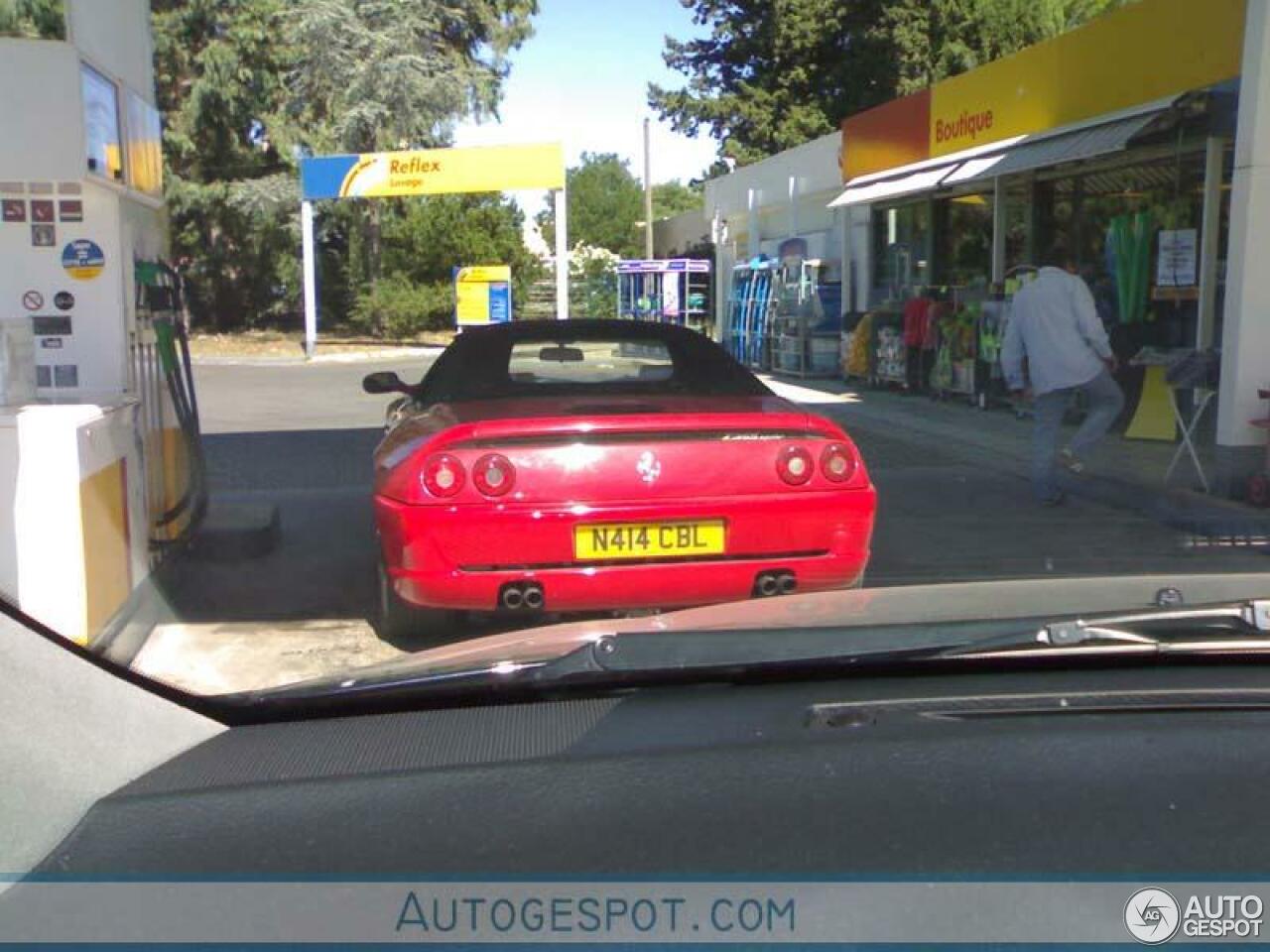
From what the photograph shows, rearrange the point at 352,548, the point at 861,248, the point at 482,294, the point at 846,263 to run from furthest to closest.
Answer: the point at 482,294 → the point at 846,263 → the point at 861,248 → the point at 352,548

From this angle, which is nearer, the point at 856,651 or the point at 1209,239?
the point at 856,651

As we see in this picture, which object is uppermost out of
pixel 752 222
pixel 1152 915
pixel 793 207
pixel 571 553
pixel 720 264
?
pixel 793 207

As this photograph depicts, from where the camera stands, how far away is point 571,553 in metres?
5.23

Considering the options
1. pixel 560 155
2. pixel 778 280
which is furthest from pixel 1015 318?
pixel 560 155

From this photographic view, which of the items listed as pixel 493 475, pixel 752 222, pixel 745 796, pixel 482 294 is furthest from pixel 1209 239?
pixel 482 294

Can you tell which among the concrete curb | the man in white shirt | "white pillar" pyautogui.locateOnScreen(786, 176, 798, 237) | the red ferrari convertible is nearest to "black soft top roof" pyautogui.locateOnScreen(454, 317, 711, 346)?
the red ferrari convertible

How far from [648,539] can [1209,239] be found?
868 cm

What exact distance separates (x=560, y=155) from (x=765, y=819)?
92.9 ft

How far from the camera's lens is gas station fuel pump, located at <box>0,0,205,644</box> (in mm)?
4652

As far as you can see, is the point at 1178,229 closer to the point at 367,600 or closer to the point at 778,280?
the point at 367,600

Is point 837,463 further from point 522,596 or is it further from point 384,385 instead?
point 384,385

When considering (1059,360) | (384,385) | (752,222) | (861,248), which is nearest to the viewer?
(384,385)

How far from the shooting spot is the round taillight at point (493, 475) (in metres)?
5.20

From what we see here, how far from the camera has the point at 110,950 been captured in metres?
1.58
